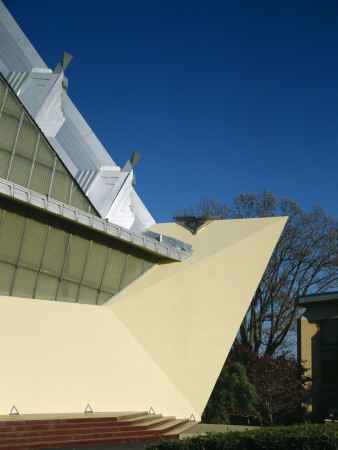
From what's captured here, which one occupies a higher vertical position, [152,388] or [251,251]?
[251,251]

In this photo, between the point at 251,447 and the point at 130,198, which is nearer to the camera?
the point at 251,447

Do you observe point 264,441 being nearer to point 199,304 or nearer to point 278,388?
point 199,304

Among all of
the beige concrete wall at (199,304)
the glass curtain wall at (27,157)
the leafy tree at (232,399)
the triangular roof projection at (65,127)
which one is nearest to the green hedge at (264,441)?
the glass curtain wall at (27,157)

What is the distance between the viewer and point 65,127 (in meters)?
21.0

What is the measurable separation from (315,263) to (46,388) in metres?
20.0

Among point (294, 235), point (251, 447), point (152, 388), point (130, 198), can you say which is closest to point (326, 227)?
point (294, 235)

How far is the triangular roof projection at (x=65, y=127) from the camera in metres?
19.6

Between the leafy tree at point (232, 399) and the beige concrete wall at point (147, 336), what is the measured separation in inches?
203

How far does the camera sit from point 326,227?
32.9 m

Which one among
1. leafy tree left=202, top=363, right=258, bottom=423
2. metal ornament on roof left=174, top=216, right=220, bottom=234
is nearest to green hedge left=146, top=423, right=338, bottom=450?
metal ornament on roof left=174, top=216, right=220, bottom=234

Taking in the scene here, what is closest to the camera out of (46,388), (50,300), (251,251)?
(46,388)

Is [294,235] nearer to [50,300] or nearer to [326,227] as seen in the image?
[326,227]

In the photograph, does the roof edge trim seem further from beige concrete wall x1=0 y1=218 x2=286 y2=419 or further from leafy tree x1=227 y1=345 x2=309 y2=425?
leafy tree x1=227 y1=345 x2=309 y2=425

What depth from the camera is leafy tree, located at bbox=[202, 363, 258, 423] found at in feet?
82.9
